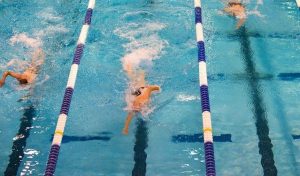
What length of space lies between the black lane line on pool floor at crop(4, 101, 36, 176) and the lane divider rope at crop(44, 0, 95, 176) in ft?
2.30

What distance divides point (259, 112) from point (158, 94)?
1.65m

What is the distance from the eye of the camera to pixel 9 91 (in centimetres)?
651

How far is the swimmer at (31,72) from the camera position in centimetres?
648

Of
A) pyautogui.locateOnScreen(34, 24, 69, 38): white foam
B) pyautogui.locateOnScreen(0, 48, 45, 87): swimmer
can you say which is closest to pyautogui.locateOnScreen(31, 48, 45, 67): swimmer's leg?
pyautogui.locateOnScreen(0, 48, 45, 87): swimmer

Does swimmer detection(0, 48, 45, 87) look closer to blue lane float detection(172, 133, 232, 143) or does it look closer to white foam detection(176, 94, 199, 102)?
white foam detection(176, 94, 199, 102)

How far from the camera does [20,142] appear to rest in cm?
562

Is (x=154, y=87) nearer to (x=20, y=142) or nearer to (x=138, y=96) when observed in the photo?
(x=138, y=96)

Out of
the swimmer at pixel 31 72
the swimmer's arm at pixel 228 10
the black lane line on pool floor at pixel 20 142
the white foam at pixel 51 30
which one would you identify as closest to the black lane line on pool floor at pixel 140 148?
the black lane line on pool floor at pixel 20 142

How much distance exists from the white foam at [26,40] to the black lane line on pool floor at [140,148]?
2980mm

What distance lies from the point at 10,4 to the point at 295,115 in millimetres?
6568

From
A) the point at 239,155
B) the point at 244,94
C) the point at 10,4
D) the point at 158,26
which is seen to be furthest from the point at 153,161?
the point at 10,4

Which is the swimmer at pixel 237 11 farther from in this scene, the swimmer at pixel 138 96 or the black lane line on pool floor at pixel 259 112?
the swimmer at pixel 138 96

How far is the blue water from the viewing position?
541cm

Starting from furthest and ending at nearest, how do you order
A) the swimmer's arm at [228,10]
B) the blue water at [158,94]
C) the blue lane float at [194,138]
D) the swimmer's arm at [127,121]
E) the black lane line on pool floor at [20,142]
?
the swimmer's arm at [228,10], the swimmer's arm at [127,121], the blue lane float at [194,138], the blue water at [158,94], the black lane line on pool floor at [20,142]
